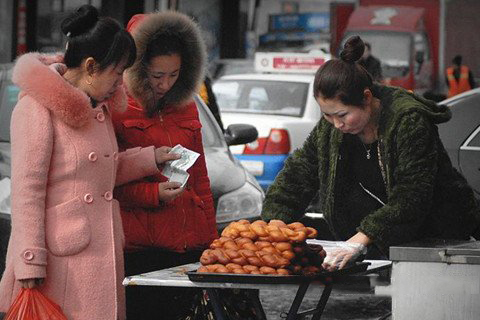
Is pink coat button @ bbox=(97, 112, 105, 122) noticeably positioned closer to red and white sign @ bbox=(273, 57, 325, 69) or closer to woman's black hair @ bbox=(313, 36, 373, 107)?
woman's black hair @ bbox=(313, 36, 373, 107)

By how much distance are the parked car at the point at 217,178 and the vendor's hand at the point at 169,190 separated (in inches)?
102

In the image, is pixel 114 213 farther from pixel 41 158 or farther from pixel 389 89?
pixel 389 89

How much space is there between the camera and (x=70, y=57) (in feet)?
16.1

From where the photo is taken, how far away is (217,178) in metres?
8.14

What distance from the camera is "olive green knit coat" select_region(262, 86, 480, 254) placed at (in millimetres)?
4824

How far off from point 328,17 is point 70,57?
95.4 ft

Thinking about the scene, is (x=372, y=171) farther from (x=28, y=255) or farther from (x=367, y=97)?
(x=28, y=255)

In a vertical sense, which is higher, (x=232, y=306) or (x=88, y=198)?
(x=88, y=198)

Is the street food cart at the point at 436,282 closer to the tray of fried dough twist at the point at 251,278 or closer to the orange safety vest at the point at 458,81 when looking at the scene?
the tray of fried dough twist at the point at 251,278

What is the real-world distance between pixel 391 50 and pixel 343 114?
2590 centimetres

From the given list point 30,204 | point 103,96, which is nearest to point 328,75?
point 103,96

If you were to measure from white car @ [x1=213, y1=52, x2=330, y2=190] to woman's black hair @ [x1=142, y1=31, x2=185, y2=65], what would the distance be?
729 centimetres

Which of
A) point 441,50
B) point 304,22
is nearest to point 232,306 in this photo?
point 441,50

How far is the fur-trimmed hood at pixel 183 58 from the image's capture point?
5.34m
